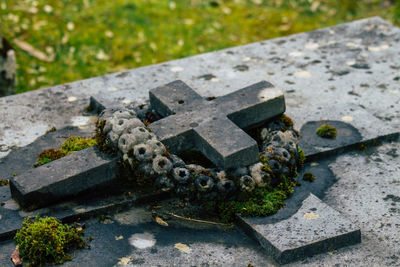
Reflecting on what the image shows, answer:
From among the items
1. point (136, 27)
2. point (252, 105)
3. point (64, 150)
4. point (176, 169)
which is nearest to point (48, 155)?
point (64, 150)

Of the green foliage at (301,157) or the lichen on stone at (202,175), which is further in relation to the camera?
the green foliage at (301,157)

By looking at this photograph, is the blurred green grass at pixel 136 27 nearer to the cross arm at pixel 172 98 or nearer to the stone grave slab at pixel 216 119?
the cross arm at pixel 172 98

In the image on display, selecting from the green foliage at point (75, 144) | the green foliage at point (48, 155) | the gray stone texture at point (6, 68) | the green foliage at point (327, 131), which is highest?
the green foliage at point (75, 144)

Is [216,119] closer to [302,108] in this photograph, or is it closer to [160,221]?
[160,221]

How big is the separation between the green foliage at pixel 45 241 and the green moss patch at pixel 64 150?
0.69 metres

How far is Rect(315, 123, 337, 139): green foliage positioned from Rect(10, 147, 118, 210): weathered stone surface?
4.68 feet

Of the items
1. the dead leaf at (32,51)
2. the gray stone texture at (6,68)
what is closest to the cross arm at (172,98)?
the gray stone texture at (6,68)

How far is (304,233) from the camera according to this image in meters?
3.06

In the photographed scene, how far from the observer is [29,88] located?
612 cm

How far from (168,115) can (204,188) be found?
2.20 feet

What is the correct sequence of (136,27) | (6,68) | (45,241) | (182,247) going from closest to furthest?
(45,241) < (182,247) < (6,68) < (136,27)

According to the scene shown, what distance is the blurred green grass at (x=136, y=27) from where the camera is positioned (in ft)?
21.6

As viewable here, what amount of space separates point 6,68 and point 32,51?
1.13 meters

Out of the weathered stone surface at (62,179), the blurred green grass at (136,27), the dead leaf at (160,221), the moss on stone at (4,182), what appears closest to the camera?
the weathered stone surface at (62,179)
